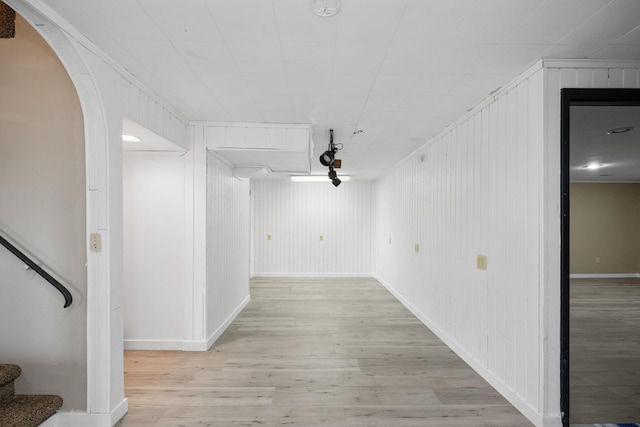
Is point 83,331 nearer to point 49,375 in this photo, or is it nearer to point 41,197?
point 49,375

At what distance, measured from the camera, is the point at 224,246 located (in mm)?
4562

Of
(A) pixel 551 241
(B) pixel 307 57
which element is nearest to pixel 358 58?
(B) pixel 307 57

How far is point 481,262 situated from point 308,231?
6.02m

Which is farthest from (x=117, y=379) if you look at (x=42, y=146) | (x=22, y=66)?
(x=22, y=66)

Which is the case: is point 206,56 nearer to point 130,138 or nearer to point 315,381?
point 130,138

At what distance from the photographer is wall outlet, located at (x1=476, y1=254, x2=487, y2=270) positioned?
3123 mm

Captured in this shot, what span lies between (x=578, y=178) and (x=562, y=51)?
827cm

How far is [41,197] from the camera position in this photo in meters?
2.33

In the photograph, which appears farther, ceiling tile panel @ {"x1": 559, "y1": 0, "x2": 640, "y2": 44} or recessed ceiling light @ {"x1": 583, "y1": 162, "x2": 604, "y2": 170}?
recessed ceiling light @ {"x1": 583, "y1": 162, "x2": 604, "y2": 170}

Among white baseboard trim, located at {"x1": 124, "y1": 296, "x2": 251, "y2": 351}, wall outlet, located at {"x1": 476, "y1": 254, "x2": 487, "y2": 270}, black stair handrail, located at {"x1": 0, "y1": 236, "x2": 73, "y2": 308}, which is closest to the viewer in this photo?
black stair handrail, located at {"x1": 0, "y1": 236, "x2": 73, "y2": 308}

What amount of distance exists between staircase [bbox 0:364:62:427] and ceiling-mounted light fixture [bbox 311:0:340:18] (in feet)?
9.83

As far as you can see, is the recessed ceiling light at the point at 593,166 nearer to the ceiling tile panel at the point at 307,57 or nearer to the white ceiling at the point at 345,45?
the white ceiling at the point at 345,45

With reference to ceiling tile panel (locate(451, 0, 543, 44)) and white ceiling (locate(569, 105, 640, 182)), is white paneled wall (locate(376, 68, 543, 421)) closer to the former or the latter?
ceiling tile panel (locate(451, 0, 543, 44))

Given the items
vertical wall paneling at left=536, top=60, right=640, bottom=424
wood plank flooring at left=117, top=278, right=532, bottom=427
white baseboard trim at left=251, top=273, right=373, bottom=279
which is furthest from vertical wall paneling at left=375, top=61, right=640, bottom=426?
white baseboard trim at left=251, top=273, right=373, bottom=279
